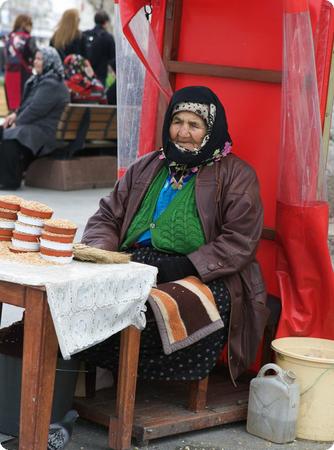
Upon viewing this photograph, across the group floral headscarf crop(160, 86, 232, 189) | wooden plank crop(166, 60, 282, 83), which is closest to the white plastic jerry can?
floral headscarf crop(160, 86, 232, 189)

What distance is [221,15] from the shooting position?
4598mm

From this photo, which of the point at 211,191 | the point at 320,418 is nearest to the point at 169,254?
the point at 211,191

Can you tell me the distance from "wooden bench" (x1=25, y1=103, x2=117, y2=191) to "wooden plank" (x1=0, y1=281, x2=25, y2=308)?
647 cm

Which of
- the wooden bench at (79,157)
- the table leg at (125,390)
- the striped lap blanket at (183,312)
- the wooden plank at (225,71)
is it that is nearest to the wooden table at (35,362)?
the table leg at (125,390)

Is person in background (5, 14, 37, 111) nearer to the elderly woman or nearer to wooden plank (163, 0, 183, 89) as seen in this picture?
wooden plank (163, 0, 183, 89)

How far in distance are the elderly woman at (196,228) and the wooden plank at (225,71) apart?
303mm

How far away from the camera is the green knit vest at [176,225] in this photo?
4.12 m

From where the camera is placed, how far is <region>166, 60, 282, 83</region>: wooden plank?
172 inches

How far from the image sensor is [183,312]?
383 centimetres

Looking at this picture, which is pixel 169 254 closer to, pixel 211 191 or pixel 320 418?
pixel 211 191

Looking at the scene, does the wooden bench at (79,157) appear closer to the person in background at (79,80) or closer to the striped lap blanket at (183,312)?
the person in background at (79,80)

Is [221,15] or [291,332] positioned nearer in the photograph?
[291,332]

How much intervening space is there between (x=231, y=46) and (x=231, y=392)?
154cm

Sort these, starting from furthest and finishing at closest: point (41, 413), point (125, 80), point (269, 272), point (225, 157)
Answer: point (125, 80) < point (269, 272) < point (225, 157) < point (41, 413)
